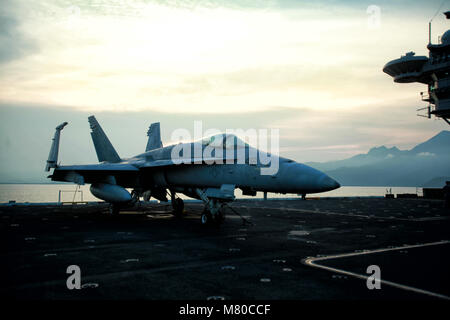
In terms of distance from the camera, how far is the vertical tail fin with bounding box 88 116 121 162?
21.1 meters

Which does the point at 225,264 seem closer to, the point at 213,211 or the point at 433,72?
the point at 213,211

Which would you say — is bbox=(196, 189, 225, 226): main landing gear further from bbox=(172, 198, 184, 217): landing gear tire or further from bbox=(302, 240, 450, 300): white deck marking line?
bbox=(302, 240, 450, 300): white deck marking line

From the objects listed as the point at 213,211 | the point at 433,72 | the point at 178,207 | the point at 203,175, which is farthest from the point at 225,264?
the point at 433,72

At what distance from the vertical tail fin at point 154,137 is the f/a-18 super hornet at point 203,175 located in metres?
3.01

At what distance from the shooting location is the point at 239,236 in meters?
10.6

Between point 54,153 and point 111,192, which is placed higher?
point 54,153

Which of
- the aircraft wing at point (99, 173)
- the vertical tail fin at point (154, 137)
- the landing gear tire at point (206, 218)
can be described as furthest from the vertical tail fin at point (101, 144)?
the landing gear tire at point (206, 218)

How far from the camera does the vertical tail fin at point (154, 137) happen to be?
70.5ft

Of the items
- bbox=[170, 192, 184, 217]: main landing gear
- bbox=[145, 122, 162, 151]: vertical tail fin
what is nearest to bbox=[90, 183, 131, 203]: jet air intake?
bbox=[170, 192, 184, 217]: main landing gear

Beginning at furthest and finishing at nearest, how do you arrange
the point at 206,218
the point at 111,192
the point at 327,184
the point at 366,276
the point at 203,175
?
the point at 111,192 < the point at 206,218 < the point at 203,175 < the point at 327,184 < the point at 366,276

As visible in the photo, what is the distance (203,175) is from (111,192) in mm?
5002

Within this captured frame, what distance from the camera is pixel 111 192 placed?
50.4ft

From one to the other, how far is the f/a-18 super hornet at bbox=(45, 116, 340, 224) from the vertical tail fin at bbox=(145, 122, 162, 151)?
119 inches
